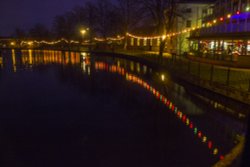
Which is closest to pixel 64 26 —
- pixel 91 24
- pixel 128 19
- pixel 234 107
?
pixel 91 24

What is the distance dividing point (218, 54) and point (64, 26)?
63166mm

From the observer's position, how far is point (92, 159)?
6727mm

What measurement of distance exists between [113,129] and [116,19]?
2150 inches

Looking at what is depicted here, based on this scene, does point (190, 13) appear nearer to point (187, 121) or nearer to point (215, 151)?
point (187, 121)

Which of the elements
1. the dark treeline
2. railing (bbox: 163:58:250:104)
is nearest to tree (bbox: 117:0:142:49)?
the dark treeline

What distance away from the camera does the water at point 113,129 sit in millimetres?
6844

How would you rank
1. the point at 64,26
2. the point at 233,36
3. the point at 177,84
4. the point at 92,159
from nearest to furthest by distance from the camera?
the point at 92,159, the point at 177,84, the point at 233,36, the point at 64,26

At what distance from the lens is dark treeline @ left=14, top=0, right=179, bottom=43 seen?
108ft

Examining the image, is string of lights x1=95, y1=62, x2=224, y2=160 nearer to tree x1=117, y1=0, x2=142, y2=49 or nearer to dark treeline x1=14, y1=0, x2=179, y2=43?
dark treeline x1=14, y1=0, x2=179, y2=43

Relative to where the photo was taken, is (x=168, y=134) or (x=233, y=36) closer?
(x=168, y=134)

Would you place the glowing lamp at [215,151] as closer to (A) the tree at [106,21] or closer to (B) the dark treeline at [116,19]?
(B) the dark treeline at [116,19]

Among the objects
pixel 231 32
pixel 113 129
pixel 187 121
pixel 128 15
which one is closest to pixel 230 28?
pixel 231 32

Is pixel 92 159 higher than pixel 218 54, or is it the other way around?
pixel 218 54

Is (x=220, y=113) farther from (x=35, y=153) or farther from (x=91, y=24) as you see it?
(x=91, y=24)
